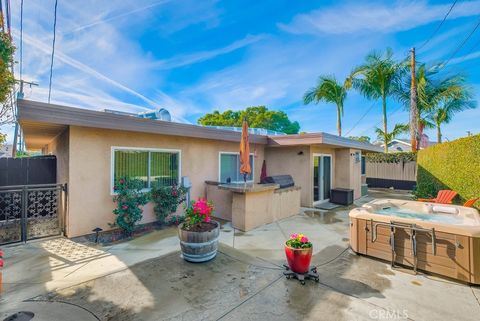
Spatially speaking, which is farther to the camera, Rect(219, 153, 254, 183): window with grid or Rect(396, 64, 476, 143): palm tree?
Rect(396, 64, 476, 143): palm tree

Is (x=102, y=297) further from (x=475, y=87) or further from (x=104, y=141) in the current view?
(x=475, y=87)

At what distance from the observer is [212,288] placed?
3.46 metres

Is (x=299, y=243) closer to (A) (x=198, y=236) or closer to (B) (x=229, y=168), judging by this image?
(A) (x=198, y=236)

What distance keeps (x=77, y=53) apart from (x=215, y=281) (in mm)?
9476

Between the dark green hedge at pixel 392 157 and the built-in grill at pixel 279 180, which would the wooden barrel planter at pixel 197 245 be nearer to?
the built-in grill at pixel 279 180

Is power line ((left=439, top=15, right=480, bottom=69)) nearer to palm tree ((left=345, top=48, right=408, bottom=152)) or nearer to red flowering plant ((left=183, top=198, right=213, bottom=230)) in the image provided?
palm tree ((left=345, top=48, right=408, bottom=152))

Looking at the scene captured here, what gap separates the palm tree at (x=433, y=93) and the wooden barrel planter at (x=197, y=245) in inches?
726

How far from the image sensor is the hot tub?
3623 millimetres

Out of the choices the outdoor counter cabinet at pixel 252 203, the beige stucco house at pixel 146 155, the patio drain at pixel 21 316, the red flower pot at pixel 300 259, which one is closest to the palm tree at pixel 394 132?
the beige stucco house at pixel 146 155

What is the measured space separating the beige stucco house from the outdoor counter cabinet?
1.06 m

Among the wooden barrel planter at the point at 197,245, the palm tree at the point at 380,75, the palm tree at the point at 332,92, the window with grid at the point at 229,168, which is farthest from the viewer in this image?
the palm tree at the point at 380,75

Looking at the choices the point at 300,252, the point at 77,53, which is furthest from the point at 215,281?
the point at 77,53

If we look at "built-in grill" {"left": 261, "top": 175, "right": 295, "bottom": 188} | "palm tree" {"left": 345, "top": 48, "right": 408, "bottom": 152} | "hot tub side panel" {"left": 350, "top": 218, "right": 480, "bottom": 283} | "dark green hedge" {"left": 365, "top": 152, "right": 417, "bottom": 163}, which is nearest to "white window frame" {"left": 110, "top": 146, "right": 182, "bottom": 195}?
"built-in grill" {"left": 261, "top": 175, "right": 295, "bottom": 188}

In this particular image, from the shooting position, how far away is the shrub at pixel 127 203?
5.77 m
